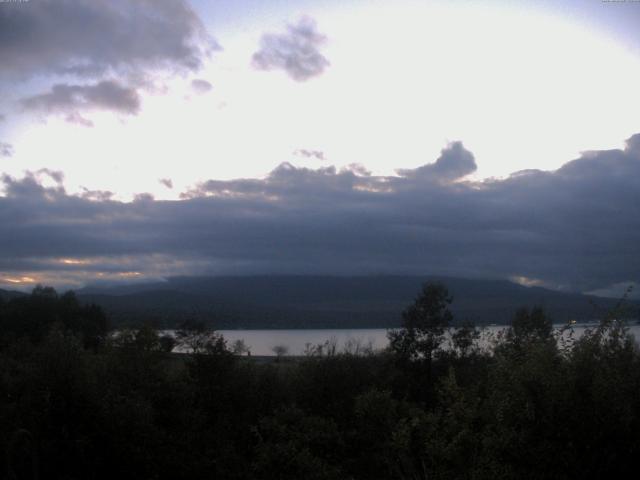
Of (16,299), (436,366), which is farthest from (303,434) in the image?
(16,299)

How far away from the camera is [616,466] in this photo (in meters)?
8.82

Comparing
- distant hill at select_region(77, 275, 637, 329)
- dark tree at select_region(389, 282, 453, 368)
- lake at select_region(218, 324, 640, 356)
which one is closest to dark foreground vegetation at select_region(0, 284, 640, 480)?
dark tree at select_region(389, 282, 453, 368)

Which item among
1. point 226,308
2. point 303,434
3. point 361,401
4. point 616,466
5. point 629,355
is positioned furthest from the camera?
point 226,308

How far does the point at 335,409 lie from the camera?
29.1 meters

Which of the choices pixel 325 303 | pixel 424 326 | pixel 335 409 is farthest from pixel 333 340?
pixel 325 303

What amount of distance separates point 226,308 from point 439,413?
120 meters

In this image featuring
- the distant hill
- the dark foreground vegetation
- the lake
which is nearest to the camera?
the dark foreground vegetation

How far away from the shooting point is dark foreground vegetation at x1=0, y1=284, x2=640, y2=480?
30.2 feet

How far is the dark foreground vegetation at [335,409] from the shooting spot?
363 inches

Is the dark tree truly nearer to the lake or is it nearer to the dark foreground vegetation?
the dark foreground vegetation

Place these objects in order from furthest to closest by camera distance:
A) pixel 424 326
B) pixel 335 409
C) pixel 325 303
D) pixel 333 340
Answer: pixel 325 303
pixel 424 326
pixel 333 340
pixel 335 409

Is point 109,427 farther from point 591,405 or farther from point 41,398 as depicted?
point 591,405

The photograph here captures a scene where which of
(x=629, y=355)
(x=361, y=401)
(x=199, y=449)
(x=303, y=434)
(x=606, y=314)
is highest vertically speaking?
(x=606, y=314)

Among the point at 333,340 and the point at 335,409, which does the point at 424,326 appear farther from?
the point at 335,409
